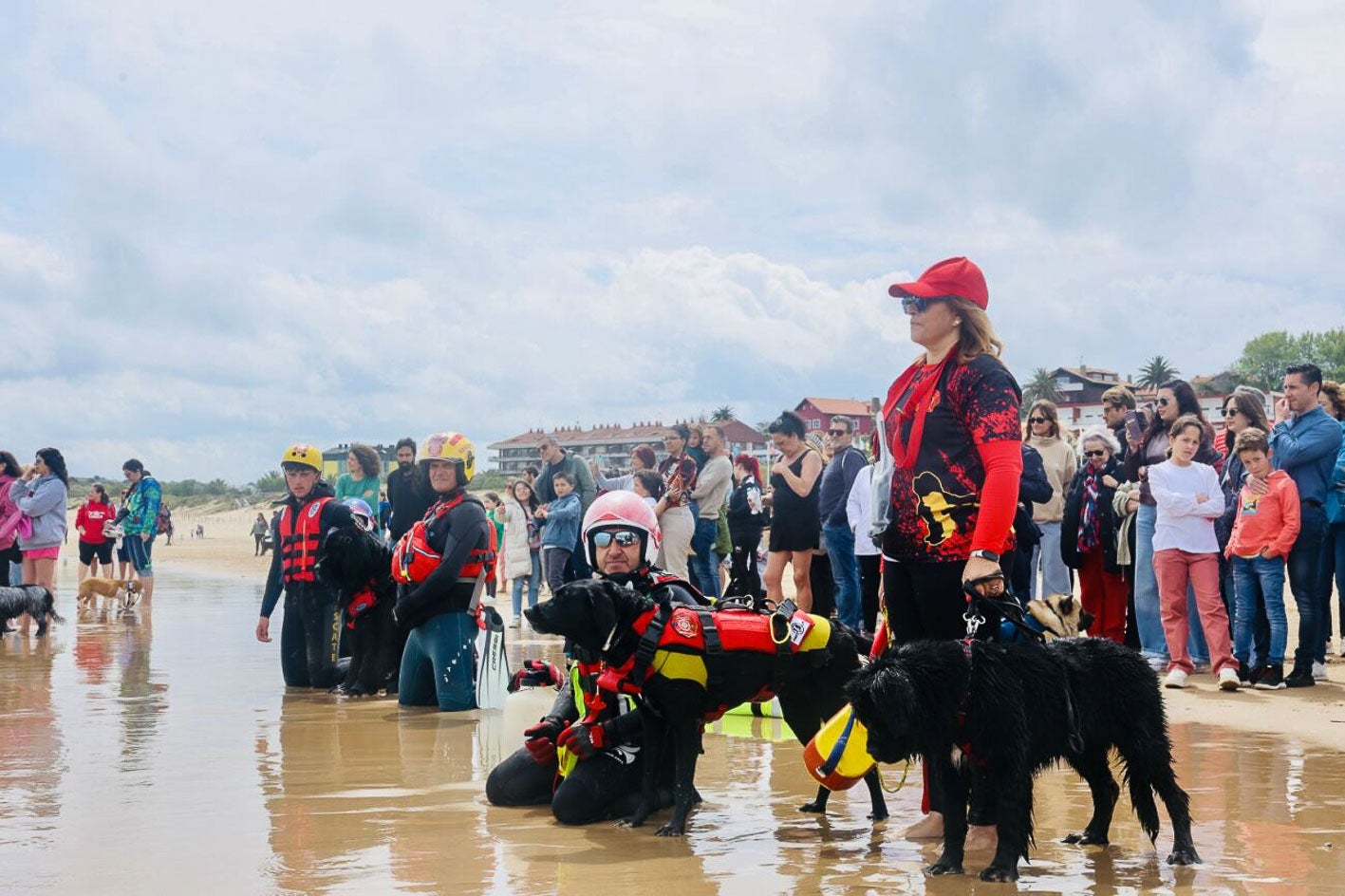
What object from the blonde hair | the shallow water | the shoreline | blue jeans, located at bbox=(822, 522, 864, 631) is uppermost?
the blonde hair

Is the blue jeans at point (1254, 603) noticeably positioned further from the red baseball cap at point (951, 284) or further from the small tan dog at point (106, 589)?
the small tan dog at point (106, 589)

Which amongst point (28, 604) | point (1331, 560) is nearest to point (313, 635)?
point (28, 604)

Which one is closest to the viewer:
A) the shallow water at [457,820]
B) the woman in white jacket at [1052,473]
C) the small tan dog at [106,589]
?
the shallow water at [457,820]

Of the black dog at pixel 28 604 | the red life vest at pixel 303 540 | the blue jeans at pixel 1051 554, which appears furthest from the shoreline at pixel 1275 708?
the black dog at pixel 28 604

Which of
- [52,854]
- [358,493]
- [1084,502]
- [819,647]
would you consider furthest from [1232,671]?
[358,493]

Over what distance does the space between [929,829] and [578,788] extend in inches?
56.9

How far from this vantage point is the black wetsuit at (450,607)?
860 centimetres

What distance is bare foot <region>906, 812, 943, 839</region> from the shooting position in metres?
5.25

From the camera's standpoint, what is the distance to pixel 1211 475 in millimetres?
9523

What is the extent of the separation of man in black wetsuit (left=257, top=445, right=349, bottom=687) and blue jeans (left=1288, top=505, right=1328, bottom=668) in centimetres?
666

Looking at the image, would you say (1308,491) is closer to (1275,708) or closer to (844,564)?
(1275,708)

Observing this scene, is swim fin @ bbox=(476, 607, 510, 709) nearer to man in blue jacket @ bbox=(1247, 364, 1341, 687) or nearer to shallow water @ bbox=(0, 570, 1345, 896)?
shallow water @ bbox=(0, 570, 1345, 896)

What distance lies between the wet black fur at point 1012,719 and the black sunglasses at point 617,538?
1.57 metres

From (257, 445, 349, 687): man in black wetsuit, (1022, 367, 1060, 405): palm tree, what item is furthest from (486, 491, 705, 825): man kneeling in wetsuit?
(1022, 367, 1060, 405): palm tree
